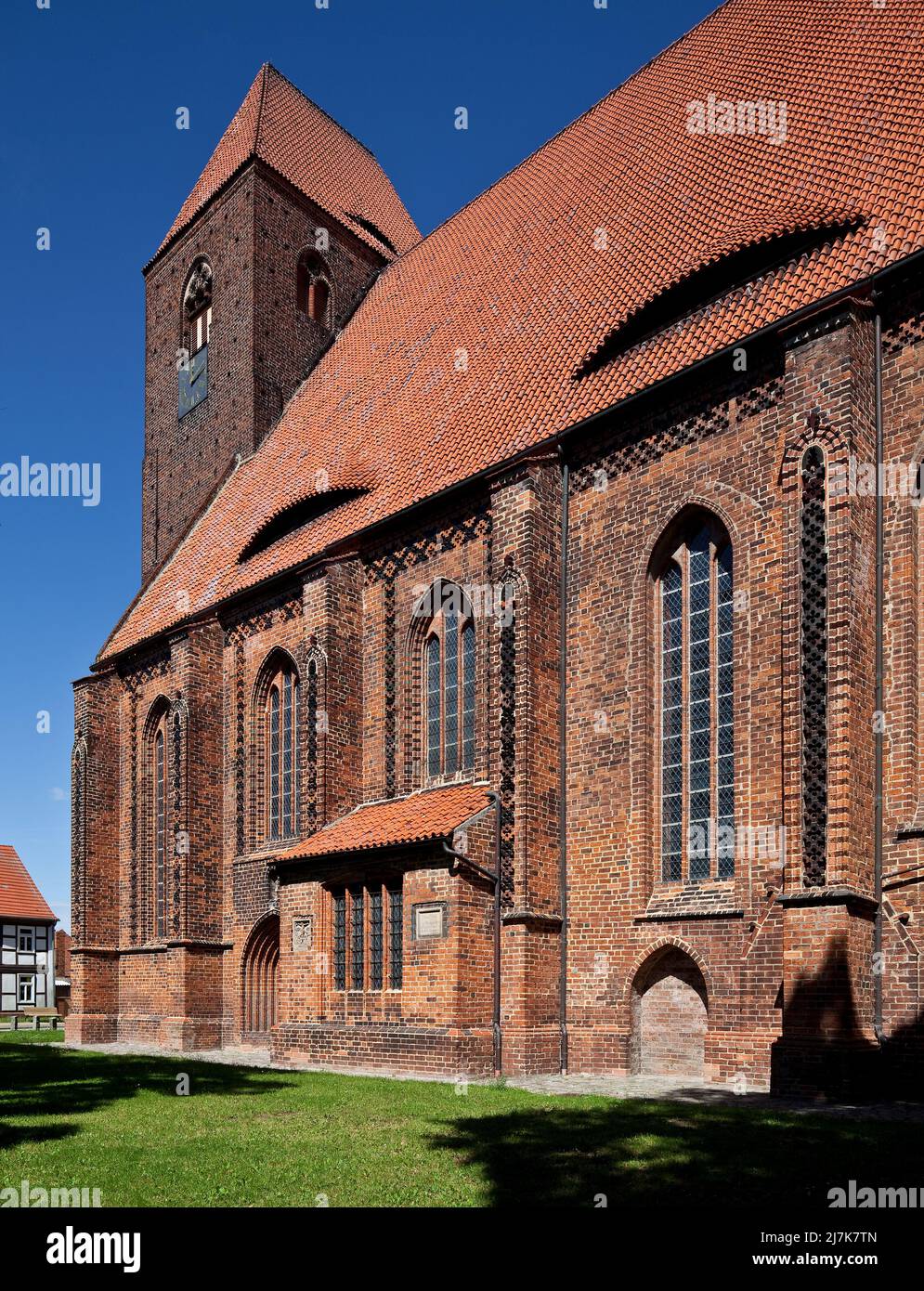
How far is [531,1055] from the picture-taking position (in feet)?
43.3

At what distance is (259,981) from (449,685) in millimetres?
6658

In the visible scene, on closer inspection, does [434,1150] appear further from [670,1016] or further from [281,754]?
[281,754]

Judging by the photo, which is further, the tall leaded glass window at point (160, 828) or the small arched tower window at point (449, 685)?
the tall leaded glass window at point (160, 828)

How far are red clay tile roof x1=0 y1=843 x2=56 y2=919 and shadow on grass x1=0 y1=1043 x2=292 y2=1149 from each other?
26084mm

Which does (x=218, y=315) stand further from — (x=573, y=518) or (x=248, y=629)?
(x=573, y=518)

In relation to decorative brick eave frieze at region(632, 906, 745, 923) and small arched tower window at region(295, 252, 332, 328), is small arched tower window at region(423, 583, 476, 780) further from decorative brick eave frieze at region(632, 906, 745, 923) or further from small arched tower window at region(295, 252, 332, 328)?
small arched tower window at region(295, 252, 332, 328)

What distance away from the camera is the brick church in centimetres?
1112

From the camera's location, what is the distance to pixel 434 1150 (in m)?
7.83

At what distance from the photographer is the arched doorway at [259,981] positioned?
1944 cm

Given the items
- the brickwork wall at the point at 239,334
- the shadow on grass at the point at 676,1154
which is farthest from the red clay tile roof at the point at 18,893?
the shadow on grass at the point at 676,1154

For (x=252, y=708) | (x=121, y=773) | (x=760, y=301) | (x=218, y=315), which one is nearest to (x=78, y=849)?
(x=121, y=773)

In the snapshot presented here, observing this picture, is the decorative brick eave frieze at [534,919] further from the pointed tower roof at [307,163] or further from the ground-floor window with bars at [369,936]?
the pointed tower roof at [307,163]

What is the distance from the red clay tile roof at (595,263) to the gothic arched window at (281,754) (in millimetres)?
1917
